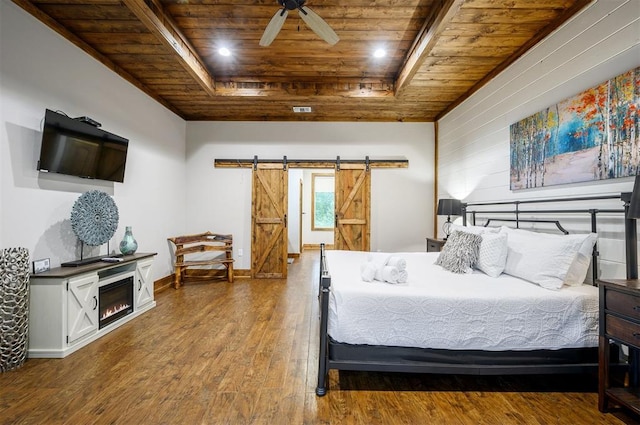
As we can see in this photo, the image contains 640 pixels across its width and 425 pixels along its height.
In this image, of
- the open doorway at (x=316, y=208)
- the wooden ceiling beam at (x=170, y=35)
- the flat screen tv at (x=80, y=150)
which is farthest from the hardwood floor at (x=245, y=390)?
the open doorway at (x=316, y=208)

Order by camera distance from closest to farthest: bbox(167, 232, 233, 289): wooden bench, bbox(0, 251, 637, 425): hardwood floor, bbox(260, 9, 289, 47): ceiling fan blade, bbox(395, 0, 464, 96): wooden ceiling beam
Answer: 1. bbox(0, 251, 637, 425): hardwood floor
2. bbox(260, 9, 289, 47): ceiling fan blade
3. bbox(395, 0, 464, 96): wooden ceiling beam
4. bbox(167, 232, 233, 289): wooden bench

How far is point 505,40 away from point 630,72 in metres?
1.30

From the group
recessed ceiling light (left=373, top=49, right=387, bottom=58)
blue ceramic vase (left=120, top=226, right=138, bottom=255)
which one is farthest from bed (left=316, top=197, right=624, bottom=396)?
recessed ceiling light (left=373, top=49, right=387, bottom=58)

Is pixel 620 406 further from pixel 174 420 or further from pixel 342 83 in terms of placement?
pixel 342 83

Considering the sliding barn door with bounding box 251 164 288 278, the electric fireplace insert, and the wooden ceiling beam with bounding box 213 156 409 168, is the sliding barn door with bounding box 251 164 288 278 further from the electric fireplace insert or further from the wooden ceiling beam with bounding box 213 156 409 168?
the electric fireplace insert

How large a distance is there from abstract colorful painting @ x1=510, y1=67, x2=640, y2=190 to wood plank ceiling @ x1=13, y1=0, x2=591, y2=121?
0.83 metres

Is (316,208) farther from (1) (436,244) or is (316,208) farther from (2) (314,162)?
(1) (436,244)

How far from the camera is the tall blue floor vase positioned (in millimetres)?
2176

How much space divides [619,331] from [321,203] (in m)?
8.30

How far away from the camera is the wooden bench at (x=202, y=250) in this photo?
4875 mm

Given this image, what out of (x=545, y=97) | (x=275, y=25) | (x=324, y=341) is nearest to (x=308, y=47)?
(x=275, y=25)

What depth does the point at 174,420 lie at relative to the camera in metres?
1.74

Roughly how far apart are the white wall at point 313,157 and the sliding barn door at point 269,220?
0.16 meters

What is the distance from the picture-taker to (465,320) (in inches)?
77.1
